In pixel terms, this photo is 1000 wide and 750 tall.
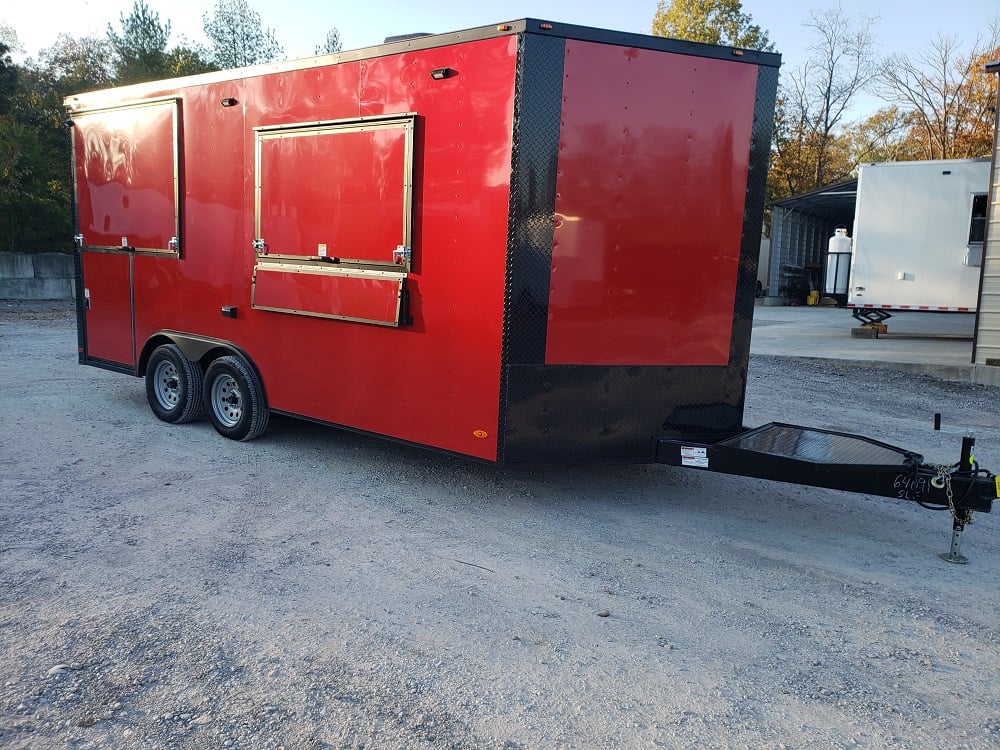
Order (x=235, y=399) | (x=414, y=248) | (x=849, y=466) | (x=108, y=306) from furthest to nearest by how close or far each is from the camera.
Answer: (x=108, y=306)
(x=235, y=399)
(x=414, y=248)
(x=849, y=466)

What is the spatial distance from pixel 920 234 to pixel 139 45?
30590 millimetres

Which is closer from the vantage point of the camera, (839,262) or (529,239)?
(529,239)

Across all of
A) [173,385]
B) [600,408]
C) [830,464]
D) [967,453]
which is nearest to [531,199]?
[600,408]

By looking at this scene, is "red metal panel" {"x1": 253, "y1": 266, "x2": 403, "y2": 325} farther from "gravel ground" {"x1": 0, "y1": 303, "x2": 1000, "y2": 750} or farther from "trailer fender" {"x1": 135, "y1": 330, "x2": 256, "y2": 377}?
"gravel ground" {"x1": 0, "y1": 303, "x2": 1000, "y2": 750}

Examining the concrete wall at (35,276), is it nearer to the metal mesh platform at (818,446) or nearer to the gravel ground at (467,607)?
the gravel ground at (467,607)

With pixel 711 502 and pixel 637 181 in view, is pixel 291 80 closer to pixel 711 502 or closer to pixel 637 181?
pixel 637 181

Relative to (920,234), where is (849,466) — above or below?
below

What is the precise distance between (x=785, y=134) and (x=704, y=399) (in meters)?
40.5

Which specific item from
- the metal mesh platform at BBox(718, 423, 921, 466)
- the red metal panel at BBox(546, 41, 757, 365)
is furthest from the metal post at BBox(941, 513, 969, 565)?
the red metal panel at BBox(546, 41, 757, 365)

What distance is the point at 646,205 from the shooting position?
15.6ft

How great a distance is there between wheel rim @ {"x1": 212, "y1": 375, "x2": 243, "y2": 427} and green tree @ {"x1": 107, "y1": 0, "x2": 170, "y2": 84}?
94.1 ft

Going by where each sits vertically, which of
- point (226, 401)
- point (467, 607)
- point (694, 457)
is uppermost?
point (694, 457)

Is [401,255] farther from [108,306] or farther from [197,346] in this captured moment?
[108,306]

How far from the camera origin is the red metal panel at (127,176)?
6.89 metres
